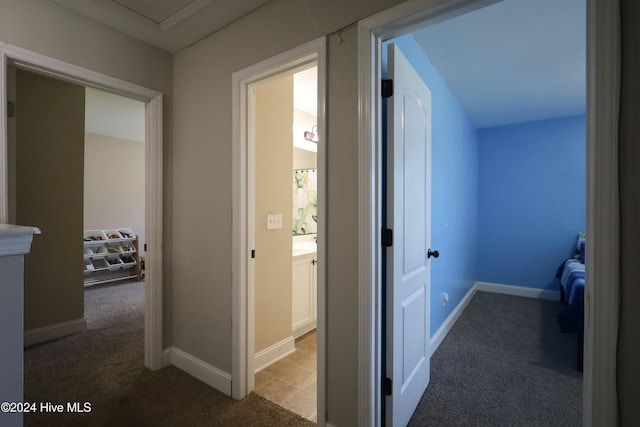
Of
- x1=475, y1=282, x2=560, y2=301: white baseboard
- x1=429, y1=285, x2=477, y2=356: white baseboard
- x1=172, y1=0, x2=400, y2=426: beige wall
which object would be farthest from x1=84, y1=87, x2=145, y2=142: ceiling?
x1=475, y1=282, x2=560, y2=301: white baseboard

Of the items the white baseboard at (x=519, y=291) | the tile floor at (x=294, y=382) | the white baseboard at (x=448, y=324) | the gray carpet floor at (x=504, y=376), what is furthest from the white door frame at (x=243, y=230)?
the white baseboard at (x=519, y=291)

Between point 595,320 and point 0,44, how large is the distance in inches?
114

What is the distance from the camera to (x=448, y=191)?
297 centimetres

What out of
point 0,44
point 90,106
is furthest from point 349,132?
point 90,106

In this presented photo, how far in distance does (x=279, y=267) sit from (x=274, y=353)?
0.72 metres

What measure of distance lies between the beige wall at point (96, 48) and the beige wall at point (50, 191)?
1363mm

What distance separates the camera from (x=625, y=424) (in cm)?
89

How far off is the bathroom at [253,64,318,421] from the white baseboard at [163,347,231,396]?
24 cm

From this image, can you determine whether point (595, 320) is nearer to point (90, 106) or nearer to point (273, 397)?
point (273, 397)

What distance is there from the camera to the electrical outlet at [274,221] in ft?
7.61

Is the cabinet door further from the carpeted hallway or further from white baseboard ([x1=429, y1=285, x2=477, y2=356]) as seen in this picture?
white baseboard ([x1=429, y1=285, x2=477, y2=356])

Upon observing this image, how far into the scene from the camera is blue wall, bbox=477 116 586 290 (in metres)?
4.00

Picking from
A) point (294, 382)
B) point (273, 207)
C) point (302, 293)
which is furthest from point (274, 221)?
point (294, 382)

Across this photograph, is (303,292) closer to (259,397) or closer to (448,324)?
(259,397)
